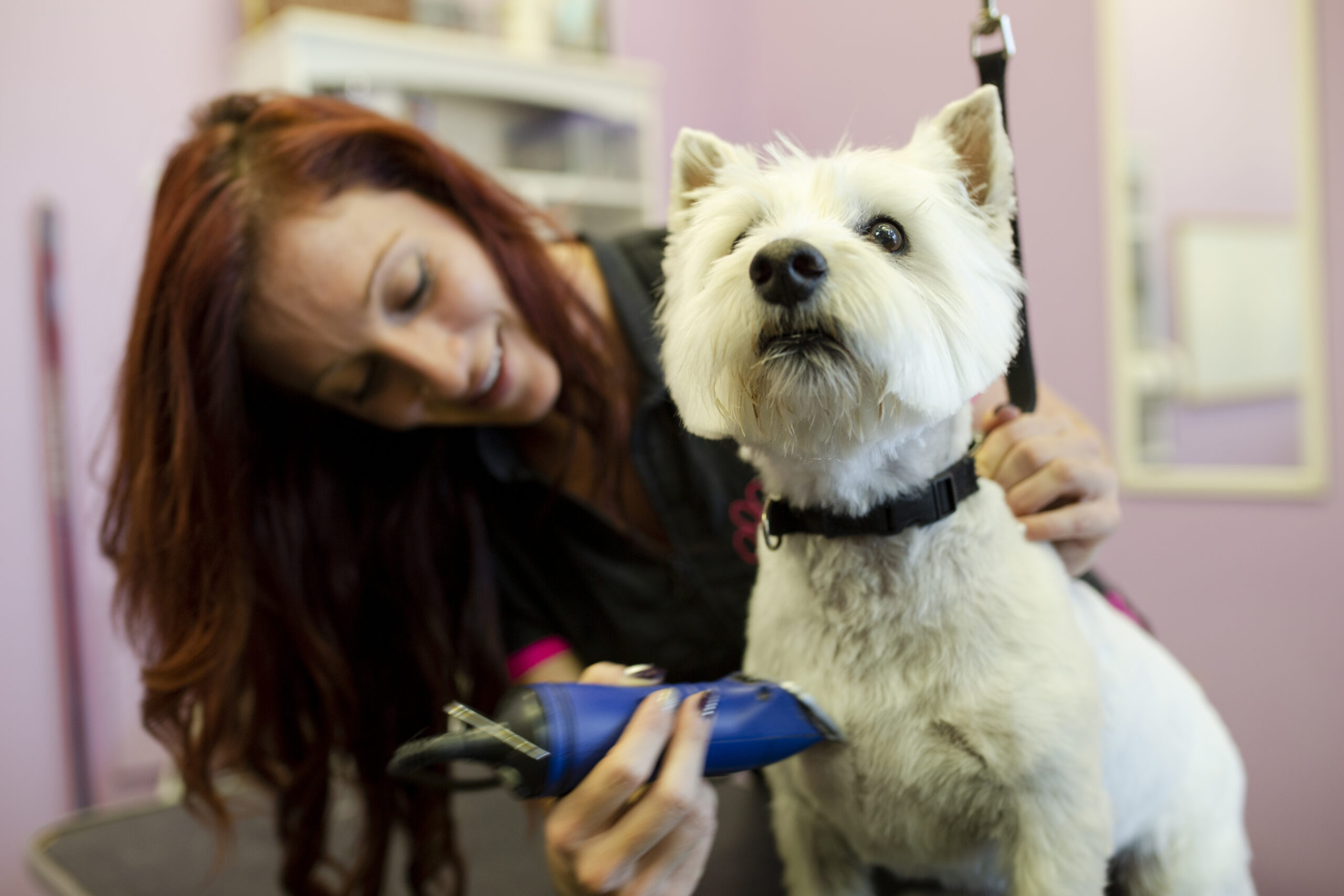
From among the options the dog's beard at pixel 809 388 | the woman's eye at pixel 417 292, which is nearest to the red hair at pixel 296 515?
the woman's eye at pixel 417 292

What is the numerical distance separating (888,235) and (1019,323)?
4.0 inches

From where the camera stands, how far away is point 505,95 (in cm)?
276

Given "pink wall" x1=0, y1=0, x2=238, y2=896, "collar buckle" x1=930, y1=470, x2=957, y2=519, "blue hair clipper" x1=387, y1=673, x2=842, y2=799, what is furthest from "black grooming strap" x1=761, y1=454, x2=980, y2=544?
"pink wall" x1=0, y1=0, x2=238, y2=896

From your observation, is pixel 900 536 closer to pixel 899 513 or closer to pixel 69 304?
pixel 899 513

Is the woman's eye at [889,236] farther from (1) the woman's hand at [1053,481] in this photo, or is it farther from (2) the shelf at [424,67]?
(2) the shelf at [424,67]

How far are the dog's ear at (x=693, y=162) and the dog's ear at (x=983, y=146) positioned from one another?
127 mm

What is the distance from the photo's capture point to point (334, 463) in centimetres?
122

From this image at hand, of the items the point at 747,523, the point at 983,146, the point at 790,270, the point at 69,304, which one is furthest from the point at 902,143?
the point at 69,304

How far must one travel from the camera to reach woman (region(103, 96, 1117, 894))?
3.30 ft

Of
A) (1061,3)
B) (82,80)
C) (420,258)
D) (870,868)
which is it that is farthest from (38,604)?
(1061,3)

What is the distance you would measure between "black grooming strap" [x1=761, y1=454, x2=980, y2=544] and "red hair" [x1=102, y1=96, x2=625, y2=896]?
1.78 ft

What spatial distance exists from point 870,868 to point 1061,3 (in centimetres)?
89

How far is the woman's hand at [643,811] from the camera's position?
1.85 ft

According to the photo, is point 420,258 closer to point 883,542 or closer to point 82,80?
point 883,542
